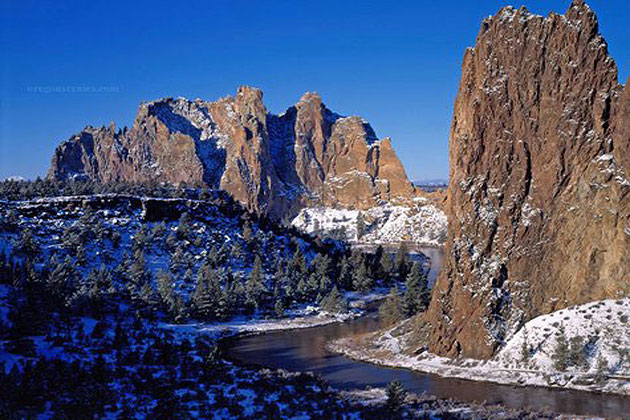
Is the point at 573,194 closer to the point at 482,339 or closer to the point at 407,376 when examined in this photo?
the point at 482,339

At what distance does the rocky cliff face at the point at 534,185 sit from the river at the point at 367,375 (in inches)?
275

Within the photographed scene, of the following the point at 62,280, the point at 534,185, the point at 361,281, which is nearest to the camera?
the point at 534,185

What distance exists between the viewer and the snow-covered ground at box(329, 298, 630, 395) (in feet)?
164

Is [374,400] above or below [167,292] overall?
below

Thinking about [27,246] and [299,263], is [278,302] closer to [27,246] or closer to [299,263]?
[299,263]

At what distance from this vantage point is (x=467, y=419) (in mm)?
39875

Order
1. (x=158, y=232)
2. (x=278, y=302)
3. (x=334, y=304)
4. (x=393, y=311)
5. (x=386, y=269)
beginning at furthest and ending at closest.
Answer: (x=386, y=269)
(x=158, y=232)
(x=334, y=304)
(x=278, y=302)
(x=393, y=311)

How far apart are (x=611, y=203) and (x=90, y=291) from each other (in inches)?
2506

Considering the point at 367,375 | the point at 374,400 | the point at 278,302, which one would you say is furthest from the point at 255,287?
the point at 374,400

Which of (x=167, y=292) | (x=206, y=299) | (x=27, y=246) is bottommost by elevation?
(x=206, y=299)

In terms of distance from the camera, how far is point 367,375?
191 feet

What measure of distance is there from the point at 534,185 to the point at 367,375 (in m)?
27.1

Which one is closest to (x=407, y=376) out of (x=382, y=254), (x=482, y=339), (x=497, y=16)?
(x=482, y=339)

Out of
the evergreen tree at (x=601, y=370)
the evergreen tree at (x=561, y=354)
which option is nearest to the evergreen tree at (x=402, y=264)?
the evergreen tree at (x=561, y=354)
